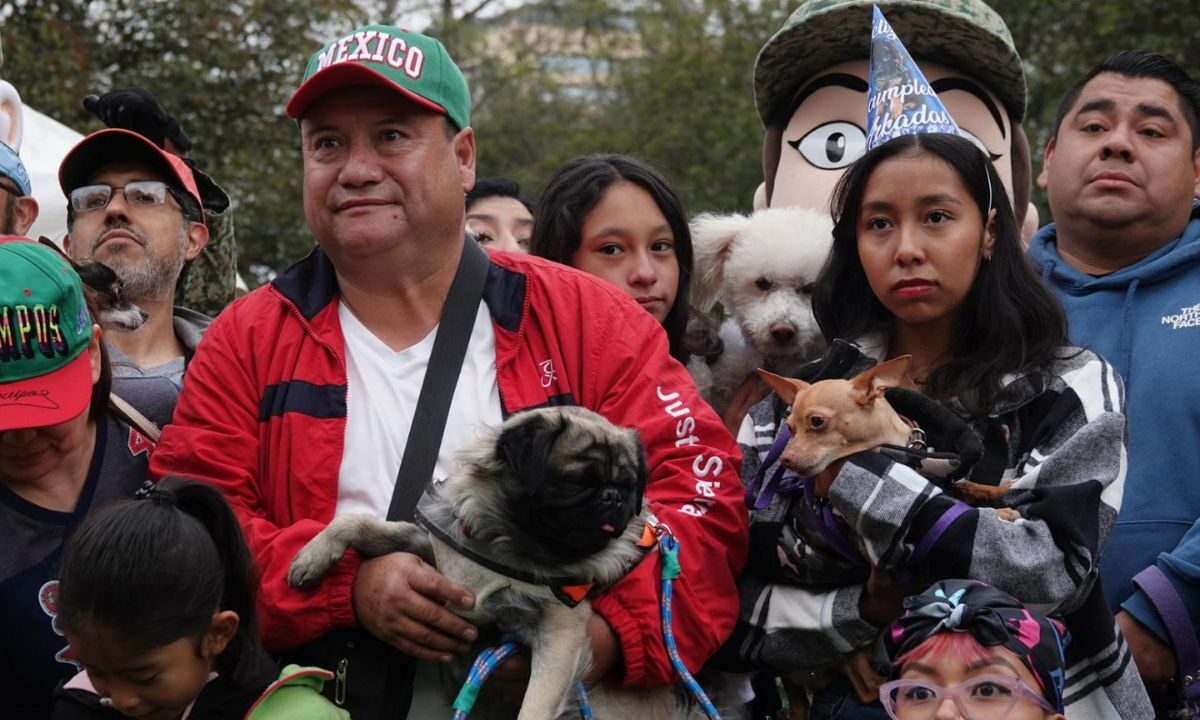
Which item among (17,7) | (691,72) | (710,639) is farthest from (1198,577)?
(691,72)

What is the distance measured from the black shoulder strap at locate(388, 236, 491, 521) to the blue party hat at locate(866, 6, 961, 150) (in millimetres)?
1362

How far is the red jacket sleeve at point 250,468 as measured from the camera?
361 cm

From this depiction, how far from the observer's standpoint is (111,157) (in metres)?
5.16

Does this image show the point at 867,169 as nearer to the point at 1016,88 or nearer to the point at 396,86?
the point at 396,86

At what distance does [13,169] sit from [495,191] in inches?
107

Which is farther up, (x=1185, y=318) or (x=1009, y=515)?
(x=1185, y=318)

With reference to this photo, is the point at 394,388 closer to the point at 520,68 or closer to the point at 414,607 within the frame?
the point at 414,607

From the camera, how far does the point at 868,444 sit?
3.70 meters

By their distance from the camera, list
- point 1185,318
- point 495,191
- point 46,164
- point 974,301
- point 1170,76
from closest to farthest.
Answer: point 974,301, point 1185,318, point 1170,76, point 495,191, point 46,164

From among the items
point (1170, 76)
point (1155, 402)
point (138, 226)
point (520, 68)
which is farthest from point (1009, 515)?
point (520, 68)

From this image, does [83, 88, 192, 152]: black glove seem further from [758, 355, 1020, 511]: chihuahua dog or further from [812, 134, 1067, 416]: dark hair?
[758, 355, 1020, 511]: chihuahua dog

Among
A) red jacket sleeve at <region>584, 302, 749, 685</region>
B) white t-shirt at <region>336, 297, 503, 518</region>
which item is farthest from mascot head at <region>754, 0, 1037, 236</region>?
white t-shirt at <region>336, 297, 503, 518</region>

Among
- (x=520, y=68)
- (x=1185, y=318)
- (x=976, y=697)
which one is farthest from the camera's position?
(x=520, y=68)

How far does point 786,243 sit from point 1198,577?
6.79 ft
